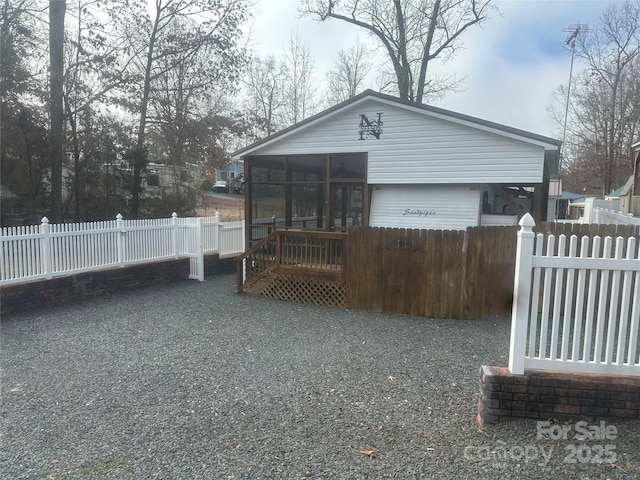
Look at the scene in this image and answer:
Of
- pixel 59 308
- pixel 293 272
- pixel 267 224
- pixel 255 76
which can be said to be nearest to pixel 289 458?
pixel 293 272

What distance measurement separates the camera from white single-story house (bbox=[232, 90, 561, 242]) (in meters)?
8.65

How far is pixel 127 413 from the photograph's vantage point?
11.8ft

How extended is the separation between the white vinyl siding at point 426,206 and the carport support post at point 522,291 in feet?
21.0

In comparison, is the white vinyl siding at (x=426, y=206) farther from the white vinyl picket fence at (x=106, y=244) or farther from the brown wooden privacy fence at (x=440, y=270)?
the white vinyl picket fence at (x=106, y=244)

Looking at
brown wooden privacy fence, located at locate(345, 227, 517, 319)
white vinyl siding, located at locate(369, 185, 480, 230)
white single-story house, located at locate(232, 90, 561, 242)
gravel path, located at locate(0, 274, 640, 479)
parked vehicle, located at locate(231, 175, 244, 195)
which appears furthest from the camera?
parked vehicle, located at locate(231, 175, 244, 195)

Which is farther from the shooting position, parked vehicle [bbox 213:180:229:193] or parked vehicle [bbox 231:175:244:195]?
parked vehicle [bbox 213:180:229:193]

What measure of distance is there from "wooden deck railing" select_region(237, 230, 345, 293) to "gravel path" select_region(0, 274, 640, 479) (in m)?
1.69

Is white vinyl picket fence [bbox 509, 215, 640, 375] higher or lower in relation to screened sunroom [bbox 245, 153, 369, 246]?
lower

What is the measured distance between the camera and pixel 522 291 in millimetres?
3100

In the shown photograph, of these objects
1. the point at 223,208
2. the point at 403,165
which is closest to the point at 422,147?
the point at 403,165

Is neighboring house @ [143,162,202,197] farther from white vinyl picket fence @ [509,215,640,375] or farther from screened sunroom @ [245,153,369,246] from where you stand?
white vinyl picket fence @ [509,215,640,375]

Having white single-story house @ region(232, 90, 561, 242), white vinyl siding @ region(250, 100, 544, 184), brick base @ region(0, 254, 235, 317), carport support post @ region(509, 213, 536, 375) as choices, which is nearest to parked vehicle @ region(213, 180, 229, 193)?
white single-story house @ region(232, 90, 561, 242)

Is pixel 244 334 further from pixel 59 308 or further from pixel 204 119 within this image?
pixel 204 119

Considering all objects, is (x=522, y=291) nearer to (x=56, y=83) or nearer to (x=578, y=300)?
(x=578, y=300)
